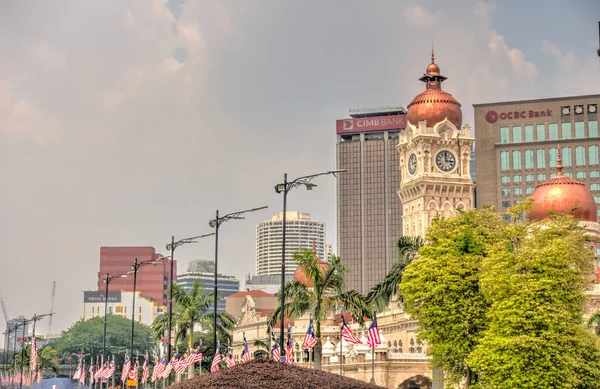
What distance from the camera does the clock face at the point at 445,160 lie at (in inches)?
5551

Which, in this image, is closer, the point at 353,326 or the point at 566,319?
the point at 566,319

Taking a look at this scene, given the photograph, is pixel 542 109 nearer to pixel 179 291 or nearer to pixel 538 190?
pixel 538 190

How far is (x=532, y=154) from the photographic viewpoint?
185875mm

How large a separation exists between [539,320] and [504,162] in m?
130

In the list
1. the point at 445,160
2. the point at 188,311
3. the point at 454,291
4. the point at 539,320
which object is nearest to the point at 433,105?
the point at 445,160

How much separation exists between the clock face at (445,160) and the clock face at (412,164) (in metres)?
2.78

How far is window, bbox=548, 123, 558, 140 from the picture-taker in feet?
603

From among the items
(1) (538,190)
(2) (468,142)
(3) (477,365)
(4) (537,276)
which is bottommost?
(3) (477,365)

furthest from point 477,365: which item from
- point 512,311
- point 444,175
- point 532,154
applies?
point 532,154

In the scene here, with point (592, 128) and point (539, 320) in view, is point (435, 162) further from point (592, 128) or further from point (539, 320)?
point (539, 320)

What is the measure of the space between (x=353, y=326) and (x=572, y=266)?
6973 centimetres

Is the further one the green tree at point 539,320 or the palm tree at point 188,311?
the palm tree at point 188,311

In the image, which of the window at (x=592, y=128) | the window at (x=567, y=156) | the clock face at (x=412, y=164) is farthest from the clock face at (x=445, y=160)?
the window at (x=592, y=128)

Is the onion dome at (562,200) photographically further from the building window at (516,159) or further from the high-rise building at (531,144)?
the building window at (516,159)
